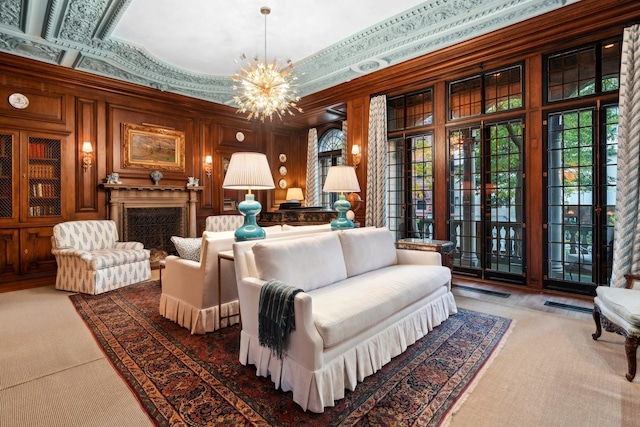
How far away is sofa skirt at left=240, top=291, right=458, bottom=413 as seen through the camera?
1.80 m

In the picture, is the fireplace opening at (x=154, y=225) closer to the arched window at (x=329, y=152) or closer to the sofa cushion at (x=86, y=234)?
the sofa cushion at (x=86, y=234)

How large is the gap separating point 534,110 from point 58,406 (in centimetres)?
560

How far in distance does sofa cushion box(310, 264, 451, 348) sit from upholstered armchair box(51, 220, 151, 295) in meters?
3.40

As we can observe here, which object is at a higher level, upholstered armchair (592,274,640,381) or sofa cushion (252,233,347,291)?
sofa cushion (252,233,347,291)

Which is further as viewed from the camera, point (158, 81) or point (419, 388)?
point (158, 81)

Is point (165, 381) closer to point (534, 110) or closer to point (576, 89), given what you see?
point (534, 110)

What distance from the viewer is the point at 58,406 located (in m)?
1.87

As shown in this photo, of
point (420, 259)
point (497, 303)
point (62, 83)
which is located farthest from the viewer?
point (62, 83)

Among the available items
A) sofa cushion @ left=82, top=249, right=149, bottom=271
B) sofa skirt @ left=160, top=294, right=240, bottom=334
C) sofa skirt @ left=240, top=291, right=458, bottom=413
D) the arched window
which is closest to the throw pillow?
sofa skirt @ left=160, top=294, right=240, bottom=334

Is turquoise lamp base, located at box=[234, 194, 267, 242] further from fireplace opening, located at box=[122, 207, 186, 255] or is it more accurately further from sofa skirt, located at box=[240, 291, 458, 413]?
fireplace opening, located at box=[122, 207, 186, 255]

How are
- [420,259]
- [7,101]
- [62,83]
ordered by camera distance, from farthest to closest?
[62,83], [7,101], [420,259]

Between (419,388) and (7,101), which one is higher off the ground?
(7,101)

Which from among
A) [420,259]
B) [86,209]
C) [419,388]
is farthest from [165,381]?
[86,209]

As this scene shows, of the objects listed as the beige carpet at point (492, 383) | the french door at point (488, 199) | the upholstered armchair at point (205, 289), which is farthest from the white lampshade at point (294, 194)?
the beige carpet at point (492, 383)
